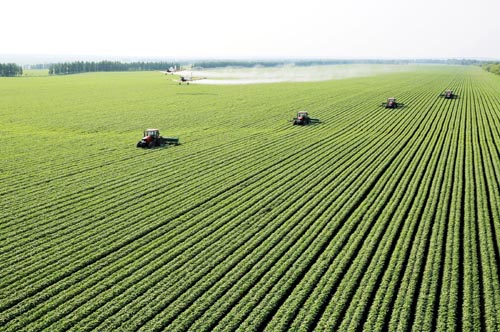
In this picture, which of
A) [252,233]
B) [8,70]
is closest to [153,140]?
[252,233]

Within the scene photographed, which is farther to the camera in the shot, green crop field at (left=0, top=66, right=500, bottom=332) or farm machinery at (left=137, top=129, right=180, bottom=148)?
farm machinery at (left=137, top=129, right=180, bottom=148)

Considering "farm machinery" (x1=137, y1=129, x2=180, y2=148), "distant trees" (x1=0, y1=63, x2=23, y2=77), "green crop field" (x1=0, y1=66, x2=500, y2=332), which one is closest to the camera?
"green crop field" (x1=0, y1=66, x2=500, y2=332)

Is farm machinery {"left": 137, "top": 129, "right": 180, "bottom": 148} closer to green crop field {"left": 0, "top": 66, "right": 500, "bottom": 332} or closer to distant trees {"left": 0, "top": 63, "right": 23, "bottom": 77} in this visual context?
green crop field {"left": 0, "top": 66, "right": 500, "bottom": 332}

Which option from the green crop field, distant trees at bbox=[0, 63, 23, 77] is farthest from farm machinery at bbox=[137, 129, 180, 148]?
distant trees at bbox=[0, 63, 23, 77]

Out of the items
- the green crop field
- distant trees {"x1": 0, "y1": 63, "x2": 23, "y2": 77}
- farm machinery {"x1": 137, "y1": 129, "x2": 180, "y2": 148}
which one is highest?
distant trees {"x1": 0, "y1": 63, "x2": 23, "y2": 77}

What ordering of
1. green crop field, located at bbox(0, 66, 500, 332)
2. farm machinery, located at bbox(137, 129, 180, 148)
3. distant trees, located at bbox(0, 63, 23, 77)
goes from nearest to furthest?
green crop field, located at bbox(0, 66, 500, 332) < farm machinery, located at bbox(137, 129, 180, 148) < distant trees, located at bbox(0, 63, 23, 77)
